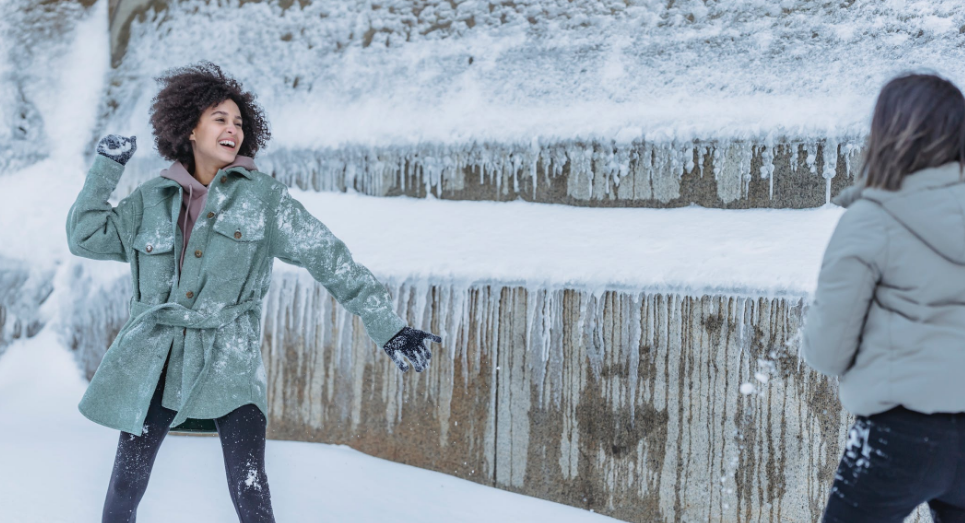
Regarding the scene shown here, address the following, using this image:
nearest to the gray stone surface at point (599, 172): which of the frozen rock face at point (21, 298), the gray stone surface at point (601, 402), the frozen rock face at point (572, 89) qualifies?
the frozen rock face at point (572, 89)

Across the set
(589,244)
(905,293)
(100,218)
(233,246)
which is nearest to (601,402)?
(589,244)

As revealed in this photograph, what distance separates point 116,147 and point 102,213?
8.1 inches

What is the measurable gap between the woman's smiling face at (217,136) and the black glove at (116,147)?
19cm

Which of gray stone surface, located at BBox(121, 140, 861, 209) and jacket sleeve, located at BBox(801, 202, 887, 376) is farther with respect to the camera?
gray stone surface, located at BBox(121, 140, 861, 209)

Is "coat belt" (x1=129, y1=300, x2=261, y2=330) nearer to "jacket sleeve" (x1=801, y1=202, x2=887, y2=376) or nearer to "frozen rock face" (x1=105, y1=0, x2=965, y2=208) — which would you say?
"jacket sleeve" (x1=801, y1=202, x2=887, y2=376)

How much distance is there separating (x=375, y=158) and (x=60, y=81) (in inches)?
98.7

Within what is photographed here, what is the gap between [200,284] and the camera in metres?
2.33

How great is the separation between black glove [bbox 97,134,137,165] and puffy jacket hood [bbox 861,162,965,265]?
2.07m

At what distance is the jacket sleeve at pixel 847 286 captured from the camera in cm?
160

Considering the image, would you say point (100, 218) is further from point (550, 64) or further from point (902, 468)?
point (550, 64)

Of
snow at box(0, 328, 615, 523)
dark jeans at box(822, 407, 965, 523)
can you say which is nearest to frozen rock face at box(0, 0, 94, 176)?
snow at box(0, 328, 615, 523)

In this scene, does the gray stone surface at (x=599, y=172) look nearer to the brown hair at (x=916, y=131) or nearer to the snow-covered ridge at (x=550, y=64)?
the snow-covered ridge at (x=550, y=64)

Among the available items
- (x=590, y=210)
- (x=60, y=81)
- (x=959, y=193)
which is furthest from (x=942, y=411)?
(x=60, y=81)

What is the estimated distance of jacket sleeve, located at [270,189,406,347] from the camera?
2.42 metres
